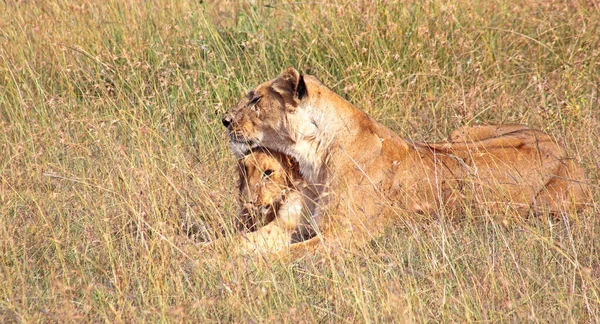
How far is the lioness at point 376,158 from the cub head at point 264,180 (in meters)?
0.07

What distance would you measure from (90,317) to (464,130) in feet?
9.25

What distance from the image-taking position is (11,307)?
3334mm

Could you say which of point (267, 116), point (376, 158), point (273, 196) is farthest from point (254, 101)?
point (376, 158)

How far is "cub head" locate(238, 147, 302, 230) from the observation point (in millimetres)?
4914

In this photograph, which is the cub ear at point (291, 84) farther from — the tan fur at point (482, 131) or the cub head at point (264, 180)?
the tan fur at point (482, 131)

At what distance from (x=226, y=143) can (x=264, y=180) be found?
0.88 meters

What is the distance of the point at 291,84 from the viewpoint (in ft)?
16.4

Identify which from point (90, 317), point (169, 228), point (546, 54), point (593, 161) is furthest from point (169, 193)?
point (546, 54)

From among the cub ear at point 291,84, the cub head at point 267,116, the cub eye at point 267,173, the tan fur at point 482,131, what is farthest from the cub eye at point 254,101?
the tan fur at point 482,131

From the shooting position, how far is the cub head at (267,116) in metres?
4.98

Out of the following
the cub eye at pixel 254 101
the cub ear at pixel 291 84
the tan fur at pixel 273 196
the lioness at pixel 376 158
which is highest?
the cub ear at pixel 291 84

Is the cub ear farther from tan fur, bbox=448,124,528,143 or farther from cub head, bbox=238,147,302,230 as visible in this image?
tan fur, bbox=448,124,528,143

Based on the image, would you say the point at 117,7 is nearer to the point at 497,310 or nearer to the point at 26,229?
the point at 26,229

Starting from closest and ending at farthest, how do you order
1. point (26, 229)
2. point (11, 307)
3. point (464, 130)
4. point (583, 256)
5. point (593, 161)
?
point (11, 307) → point (583, 256) → point (26, 229) → point (593, 161) → point (464, 130)
